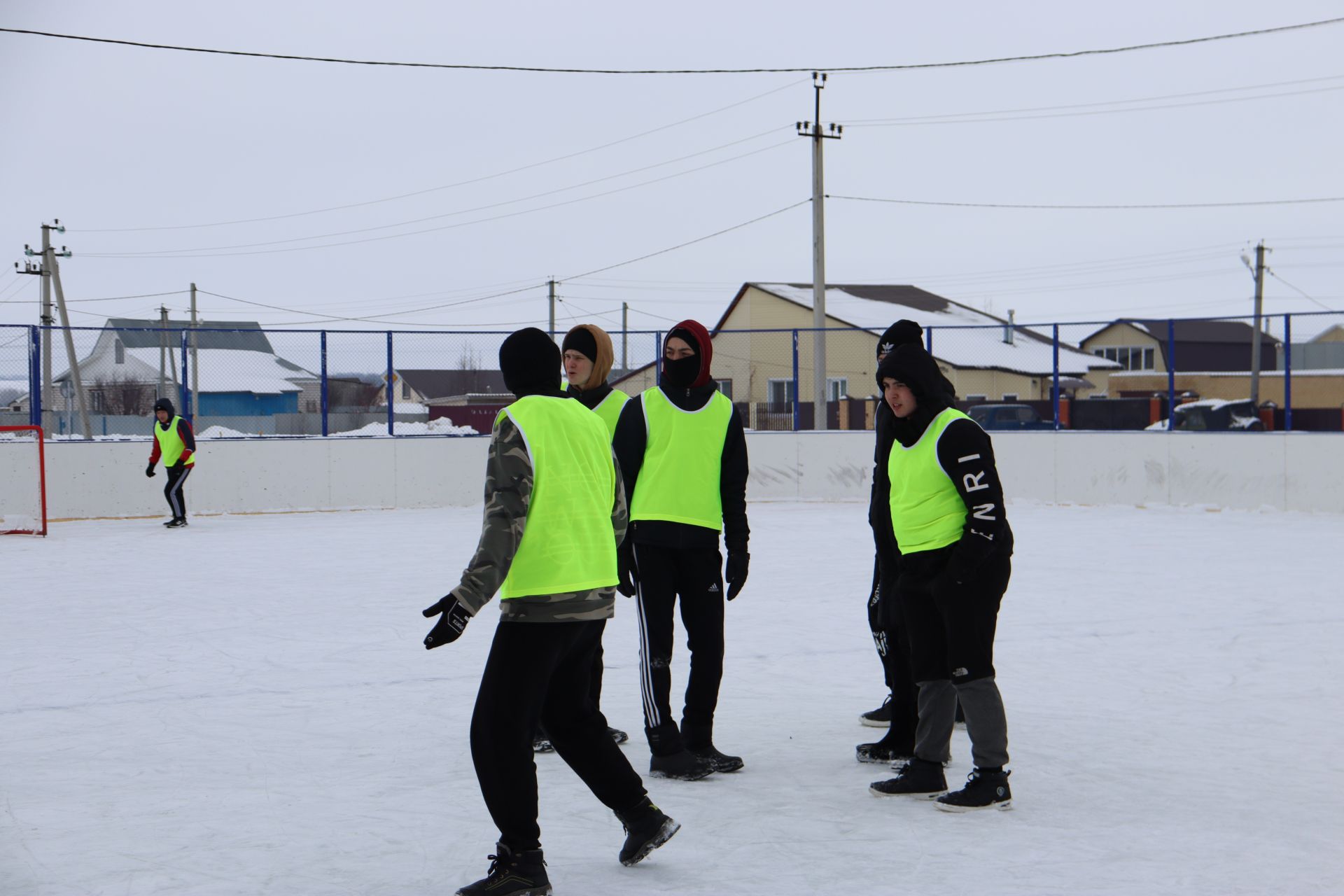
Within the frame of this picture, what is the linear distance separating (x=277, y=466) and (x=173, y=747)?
37.7 feet

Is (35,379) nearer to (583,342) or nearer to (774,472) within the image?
(774,472)

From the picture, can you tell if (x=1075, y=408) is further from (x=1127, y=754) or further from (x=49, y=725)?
(x=49, y=725)

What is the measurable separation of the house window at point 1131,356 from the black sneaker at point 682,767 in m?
31.3

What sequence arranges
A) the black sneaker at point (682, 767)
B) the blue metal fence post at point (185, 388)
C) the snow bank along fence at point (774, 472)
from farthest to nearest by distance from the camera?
the blue metal fence post at point (185, 388)
the snow bank along fence at point (774, 472)
the black sneaker at point (682, 767)

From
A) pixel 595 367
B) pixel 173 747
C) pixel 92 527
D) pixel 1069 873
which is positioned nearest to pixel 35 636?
pixel 173 747

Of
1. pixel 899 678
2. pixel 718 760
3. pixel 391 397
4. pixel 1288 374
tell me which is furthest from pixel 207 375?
pixel 1288 374

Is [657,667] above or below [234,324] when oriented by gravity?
below

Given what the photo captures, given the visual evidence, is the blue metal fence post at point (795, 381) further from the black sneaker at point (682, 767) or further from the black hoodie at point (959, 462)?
the black hoodie at point (959, 462)

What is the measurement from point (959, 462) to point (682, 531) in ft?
3.41

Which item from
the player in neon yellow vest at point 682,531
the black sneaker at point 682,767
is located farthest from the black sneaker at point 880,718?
the black sneaker at point 682,767

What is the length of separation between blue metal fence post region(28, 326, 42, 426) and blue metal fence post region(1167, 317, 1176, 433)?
13642mm

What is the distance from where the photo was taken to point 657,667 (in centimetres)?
449

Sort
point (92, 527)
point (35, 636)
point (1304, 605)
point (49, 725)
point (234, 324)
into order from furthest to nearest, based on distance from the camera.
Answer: point (234, 324)
point (92, 527)
point (1304, 605)
point (35, 636)
point (49, 725)

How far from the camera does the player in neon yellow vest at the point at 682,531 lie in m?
4.50
